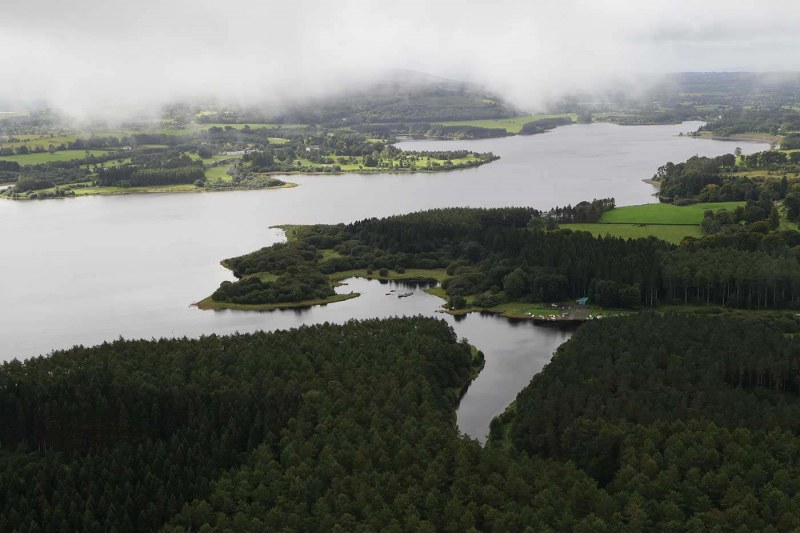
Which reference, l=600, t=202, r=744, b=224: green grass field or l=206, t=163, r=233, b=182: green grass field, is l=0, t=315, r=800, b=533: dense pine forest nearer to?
l=600, t=202, r=744, b=224: green grass field

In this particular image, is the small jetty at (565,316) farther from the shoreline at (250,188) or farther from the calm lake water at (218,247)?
the shoreline at (250,188)

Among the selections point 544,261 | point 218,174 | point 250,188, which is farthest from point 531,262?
point 218,174

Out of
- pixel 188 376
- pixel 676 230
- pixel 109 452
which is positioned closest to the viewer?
pixel 109 452

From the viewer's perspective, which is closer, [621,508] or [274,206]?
[621,508]

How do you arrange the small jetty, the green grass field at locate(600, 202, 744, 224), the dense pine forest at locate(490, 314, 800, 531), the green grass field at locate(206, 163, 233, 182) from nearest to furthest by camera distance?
1. the dense pine forest at locate(490, 314, 800, 531)
2. the small jetty
3. the green grass field at locate(600, 202, 744, 224)
4. the green grass field at locate(206, 163, 233, 182)

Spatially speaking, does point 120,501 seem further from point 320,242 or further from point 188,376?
point 320,242

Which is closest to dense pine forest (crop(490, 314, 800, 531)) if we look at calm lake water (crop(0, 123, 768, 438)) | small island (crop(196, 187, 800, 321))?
calm lake water (crop(0, 123, 768, 438))

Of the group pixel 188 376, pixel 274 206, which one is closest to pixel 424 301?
pixel 188 376
